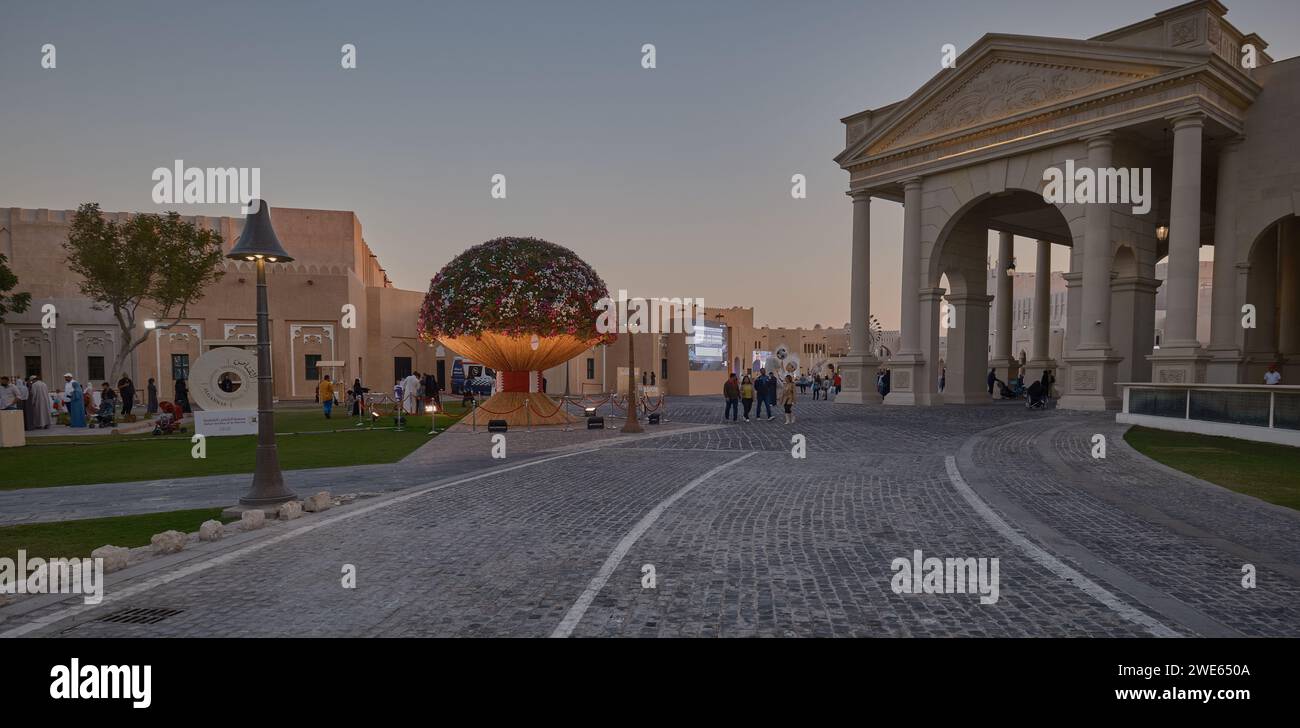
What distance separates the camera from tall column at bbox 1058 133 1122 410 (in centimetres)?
2192

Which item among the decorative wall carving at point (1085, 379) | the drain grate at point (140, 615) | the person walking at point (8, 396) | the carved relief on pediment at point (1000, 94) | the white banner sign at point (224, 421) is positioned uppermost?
the carved relief on pediment at point (1000, 94)

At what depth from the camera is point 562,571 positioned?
5469 mm

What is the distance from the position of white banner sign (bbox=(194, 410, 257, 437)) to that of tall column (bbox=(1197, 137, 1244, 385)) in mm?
30926

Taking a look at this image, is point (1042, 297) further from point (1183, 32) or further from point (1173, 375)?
point (1183, 32)

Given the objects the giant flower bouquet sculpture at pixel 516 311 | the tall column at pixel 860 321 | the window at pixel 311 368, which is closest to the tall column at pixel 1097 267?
→ the tall column at pixel 860 321

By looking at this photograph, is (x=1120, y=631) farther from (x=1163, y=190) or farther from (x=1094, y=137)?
(x=1163, y=190)

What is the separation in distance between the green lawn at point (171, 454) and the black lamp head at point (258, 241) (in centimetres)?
496

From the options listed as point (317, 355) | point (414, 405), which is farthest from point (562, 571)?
point (317, 355)

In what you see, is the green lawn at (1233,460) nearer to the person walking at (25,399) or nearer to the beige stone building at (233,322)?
the person walking at (25,399)

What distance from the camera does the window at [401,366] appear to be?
5041cm

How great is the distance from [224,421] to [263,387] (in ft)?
36.5

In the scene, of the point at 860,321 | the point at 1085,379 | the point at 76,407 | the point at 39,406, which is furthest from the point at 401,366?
the point at 1085,379

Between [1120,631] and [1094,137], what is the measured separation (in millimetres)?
24012

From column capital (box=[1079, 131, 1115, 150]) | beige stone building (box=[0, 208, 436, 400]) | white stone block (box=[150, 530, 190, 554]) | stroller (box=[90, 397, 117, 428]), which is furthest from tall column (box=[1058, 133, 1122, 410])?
beige stone building (box=[0, 208, 436, 400])
